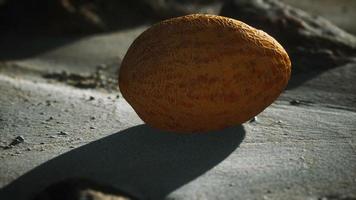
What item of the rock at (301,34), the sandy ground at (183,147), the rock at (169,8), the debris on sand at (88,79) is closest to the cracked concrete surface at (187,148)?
the sandy ground at (183,147)

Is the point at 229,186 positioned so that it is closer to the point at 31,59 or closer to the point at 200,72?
the point at 200,72

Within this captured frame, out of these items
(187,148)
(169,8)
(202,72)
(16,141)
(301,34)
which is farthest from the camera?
(169,8)

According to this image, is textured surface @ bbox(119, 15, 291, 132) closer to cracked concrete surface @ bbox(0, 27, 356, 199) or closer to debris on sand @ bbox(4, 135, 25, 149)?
cracked concrete surface @ bbox(0, 27, 356, 199)

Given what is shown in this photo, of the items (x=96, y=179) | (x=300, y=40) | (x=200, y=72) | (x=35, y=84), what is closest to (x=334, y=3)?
(x=300, y=40)

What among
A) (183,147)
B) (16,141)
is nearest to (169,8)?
(16,141)

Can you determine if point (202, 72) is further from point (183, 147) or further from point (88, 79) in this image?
point (88, 79)

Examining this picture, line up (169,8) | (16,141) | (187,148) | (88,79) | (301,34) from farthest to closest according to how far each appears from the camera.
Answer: (169,8) < (88,79) < (301,34) < (16,141) < (187,148)
